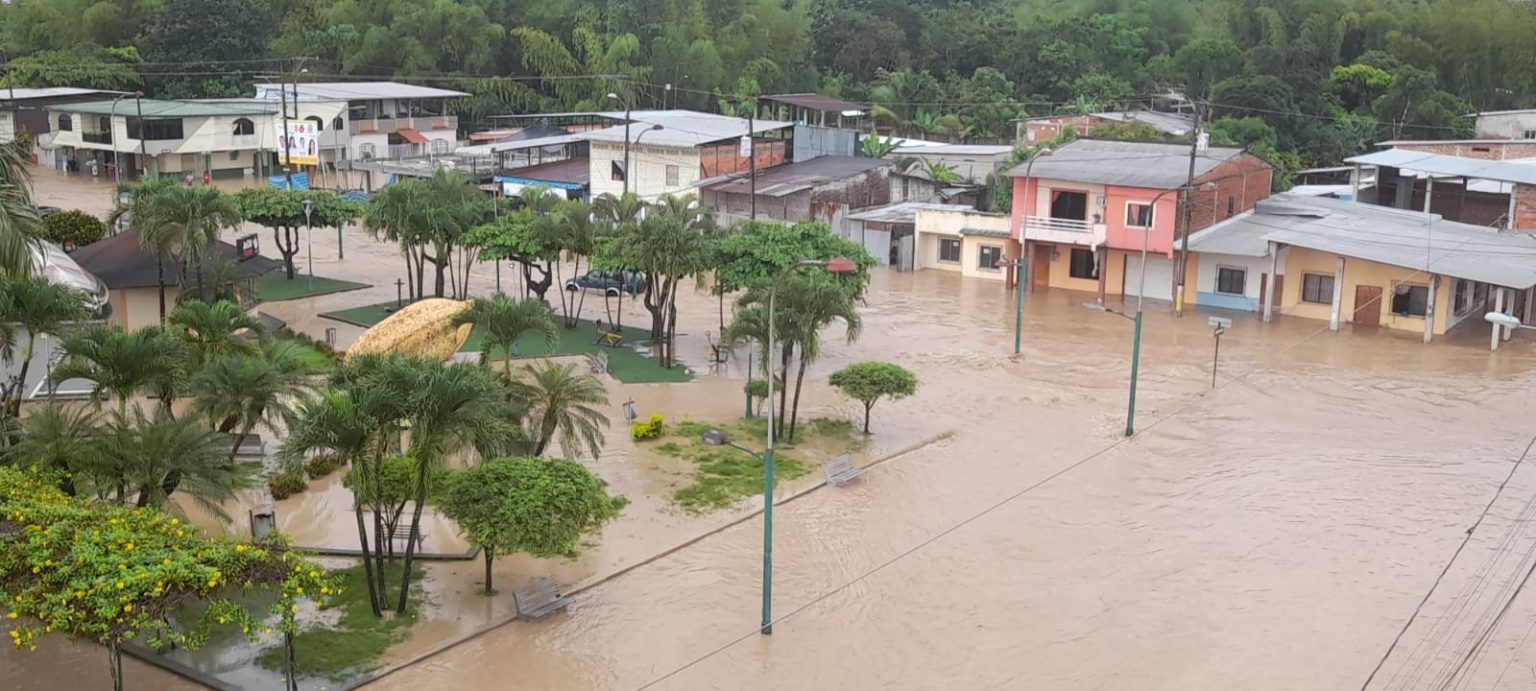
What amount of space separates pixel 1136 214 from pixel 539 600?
100 feet

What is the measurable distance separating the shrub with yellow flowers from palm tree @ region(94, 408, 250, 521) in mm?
2043

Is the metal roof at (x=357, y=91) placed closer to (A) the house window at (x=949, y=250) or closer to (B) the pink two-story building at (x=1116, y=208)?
(A) the house window at (x=949, y=250)

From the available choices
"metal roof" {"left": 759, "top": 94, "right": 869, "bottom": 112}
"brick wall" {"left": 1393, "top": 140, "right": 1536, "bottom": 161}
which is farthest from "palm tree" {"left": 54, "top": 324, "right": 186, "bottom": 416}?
"brick wall" {"left": 1393, "top": 140, "right": 1536, "bottom": 161}

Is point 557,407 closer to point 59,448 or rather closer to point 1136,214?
point 59,448

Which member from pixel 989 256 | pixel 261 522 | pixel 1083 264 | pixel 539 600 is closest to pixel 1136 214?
pixel 1083 264

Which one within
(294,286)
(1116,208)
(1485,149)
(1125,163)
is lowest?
(294,286)

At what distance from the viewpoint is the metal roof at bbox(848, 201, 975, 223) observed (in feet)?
175

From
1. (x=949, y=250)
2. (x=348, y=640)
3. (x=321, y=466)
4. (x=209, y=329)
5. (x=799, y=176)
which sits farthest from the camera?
(x=799, y=176)

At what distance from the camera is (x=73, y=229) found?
153 ft

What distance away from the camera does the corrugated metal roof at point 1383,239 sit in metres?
42.2

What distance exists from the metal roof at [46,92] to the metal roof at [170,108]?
7.81ft

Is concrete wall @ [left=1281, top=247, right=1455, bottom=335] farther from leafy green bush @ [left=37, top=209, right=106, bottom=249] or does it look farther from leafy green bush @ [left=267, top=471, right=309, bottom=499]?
leafy green bush @ [left=37, top=209, right=106, bottom=249]

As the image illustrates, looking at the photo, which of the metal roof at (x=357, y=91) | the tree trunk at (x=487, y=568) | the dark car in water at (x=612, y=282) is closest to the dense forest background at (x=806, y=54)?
the metal roof at (x=357, y=91)

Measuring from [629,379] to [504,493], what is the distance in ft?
48.7
